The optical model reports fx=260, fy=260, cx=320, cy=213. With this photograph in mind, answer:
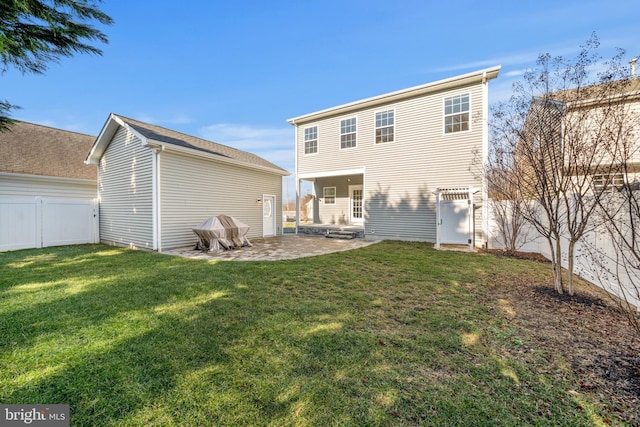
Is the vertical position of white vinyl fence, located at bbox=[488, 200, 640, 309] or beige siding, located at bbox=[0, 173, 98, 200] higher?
beige siding, located at bbox=[0, 173, 98, 200]

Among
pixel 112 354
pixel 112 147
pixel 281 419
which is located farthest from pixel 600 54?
pixel 112 147

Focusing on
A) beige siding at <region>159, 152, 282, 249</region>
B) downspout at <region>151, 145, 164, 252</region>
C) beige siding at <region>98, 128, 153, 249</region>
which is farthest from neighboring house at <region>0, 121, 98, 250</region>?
beige siding at <region>159, 152, 282, 249</region>

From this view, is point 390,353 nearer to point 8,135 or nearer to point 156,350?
point 156,350

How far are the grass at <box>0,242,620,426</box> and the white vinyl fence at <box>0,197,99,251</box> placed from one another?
5.83 metres

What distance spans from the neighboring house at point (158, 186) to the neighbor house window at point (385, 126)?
5674 mm

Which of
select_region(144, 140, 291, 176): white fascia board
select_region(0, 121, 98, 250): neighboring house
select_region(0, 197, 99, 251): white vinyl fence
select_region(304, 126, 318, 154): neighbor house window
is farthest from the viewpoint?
select_region(304, 126, 318, 154): neighbor house window

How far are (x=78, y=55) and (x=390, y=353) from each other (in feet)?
30.1

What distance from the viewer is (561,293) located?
172 inches

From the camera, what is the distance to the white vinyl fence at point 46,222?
8891 millimetres

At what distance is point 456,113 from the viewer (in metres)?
9.94

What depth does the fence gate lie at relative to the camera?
9328 mm

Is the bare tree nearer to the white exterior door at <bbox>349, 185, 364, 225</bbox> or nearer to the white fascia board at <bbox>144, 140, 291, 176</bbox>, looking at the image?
the white fascia board at <bbox>144, 140, 291, 176</bbox>

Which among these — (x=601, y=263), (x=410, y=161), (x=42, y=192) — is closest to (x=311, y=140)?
(x=410, y=161)

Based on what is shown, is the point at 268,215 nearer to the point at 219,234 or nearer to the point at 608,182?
the point at 219,234
